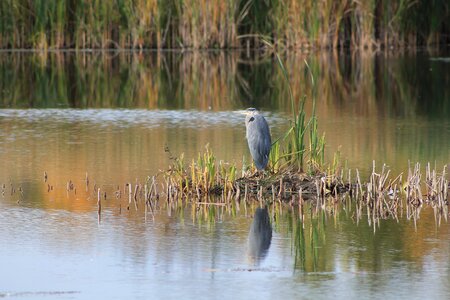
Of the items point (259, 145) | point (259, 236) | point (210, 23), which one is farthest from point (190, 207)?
point (210, 23)

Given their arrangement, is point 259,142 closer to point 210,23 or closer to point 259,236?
point 259,236

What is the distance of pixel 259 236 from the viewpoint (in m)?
6.94

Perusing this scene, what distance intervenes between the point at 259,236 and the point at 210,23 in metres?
14.7

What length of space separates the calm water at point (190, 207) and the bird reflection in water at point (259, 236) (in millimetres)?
12

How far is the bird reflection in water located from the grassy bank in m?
13.6

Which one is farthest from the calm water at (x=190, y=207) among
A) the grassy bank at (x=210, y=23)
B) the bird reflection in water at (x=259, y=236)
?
the grassy bank at (x=210, y=23)

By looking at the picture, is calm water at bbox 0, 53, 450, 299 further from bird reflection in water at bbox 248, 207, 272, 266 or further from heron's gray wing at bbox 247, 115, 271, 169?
heron's gray wing at bbox 247, 115, 271, 169

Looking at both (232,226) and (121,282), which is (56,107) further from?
(121,282)

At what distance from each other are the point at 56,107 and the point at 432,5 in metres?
9.67

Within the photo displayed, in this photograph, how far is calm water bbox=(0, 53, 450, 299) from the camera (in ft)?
19.3

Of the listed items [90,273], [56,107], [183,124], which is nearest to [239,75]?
[56,107]

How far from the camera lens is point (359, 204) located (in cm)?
790

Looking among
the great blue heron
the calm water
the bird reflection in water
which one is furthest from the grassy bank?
the bird reflection in water

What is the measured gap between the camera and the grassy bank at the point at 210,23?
21.0 m
